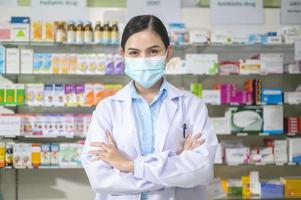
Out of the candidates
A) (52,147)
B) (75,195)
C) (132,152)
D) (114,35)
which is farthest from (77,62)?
(132,152)

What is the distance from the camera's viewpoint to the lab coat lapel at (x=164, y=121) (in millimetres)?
1761

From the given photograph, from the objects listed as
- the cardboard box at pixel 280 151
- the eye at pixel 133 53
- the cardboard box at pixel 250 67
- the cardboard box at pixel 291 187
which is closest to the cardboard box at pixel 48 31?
the cardboard box at pixel 250 67

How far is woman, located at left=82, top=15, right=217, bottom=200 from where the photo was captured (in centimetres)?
170

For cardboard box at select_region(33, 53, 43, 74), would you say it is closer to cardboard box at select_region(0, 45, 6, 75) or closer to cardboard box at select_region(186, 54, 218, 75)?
cardboard box at select_region(0, 45, 6, 75)

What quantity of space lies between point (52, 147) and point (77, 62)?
946 mm

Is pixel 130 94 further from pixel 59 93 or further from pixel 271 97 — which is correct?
pixel 271 97

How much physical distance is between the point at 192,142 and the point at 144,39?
54 centimetres

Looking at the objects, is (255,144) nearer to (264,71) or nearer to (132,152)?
(264,71)

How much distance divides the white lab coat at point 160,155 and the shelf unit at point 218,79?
251 cm

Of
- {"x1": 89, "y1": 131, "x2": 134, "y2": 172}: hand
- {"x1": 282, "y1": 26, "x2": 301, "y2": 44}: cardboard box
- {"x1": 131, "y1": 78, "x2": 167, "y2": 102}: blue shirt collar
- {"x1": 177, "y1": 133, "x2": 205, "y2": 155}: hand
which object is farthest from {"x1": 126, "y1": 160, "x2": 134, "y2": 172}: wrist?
{"x1": 282, "y1": 26, "x2": 301, "y2": 44}: cardboard box

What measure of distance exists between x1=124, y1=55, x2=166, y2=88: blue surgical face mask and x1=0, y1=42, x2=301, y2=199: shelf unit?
2.47 m

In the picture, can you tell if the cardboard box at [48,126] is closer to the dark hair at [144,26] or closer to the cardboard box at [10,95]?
the cardboard box at [10,95]

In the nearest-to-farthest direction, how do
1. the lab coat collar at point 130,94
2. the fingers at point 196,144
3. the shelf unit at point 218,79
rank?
the fingers at point 196,144 < the lab coat collar at point 130,94 < the shelf unit at point 218,79

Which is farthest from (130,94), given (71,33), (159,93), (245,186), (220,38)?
(245,186)
